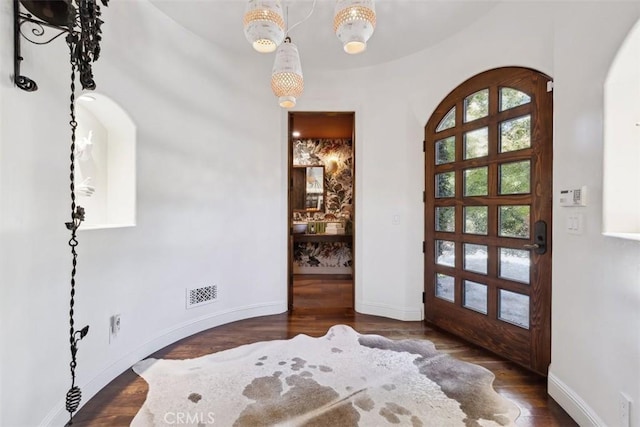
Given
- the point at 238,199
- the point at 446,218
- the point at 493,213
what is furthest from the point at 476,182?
the point at 238,199

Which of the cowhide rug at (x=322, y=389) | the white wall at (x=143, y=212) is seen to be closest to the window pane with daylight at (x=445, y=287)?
the cowhide rug at (x=322, y=389)

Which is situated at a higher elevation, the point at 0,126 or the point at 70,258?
the point at 0,126

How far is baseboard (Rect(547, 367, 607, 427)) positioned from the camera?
4.98 feet

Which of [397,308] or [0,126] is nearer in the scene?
[0,126]

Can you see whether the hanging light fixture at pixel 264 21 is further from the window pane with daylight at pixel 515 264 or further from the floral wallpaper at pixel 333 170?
the floral wallpaper at pixel 333 170

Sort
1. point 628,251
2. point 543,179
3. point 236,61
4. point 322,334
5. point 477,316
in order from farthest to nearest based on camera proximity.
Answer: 1. point 236,61
2. point 322,334
3. point 477,316
4. point 543,179
5. point 628,251

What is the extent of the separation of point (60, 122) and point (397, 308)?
3.16 metres

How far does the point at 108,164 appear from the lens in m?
2.23

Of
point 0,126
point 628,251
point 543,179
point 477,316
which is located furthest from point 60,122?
point 477,316

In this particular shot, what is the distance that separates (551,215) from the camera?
78.5 inches

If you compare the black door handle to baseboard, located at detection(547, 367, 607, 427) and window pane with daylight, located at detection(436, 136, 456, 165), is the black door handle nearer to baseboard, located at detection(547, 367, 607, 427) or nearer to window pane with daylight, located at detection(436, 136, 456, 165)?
baseboard, located at detection(547, 367, 607, 427)

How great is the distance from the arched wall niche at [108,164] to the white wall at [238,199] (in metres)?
0.08

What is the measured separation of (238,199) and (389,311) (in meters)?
2.06

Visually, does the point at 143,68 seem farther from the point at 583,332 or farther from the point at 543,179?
the point at 583,332
